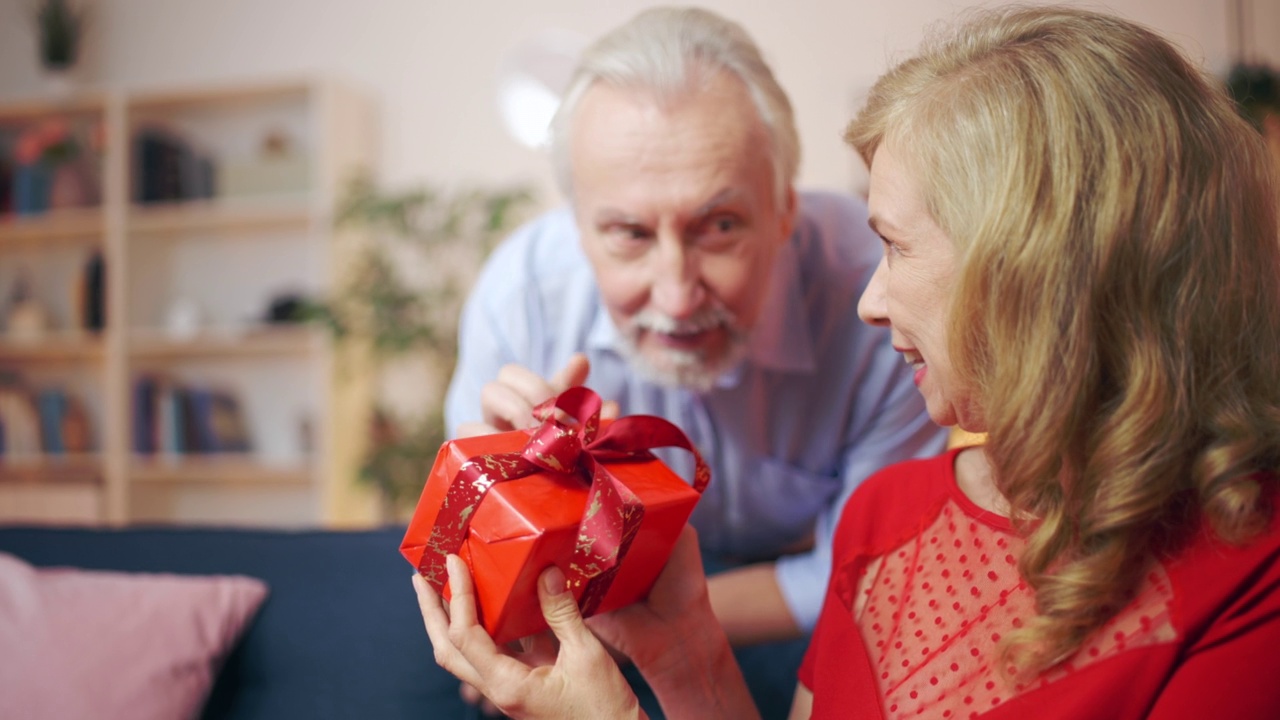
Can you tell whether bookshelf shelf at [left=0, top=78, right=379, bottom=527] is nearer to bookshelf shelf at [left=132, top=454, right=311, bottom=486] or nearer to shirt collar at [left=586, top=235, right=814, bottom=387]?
bookshelf shelf at [left=132, top=454, right=311, bottom=486]

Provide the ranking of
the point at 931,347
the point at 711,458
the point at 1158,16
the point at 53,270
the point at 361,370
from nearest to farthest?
the point at 931,347
the point at 711,458
the point at 1158,16
the point at 361,370
the point at 53,270

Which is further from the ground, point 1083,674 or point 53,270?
point 1083,674

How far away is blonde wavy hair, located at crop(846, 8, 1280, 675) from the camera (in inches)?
32.0

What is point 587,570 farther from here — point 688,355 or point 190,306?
point 190,306

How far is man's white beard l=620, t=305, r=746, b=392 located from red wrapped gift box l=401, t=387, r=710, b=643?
0.44m

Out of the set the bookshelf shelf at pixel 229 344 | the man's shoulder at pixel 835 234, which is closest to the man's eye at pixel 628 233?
the man's shoulder at pixel 835 234

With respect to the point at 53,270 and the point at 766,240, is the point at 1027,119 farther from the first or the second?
the point at 53,270

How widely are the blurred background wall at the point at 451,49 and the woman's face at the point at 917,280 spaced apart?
2.70m

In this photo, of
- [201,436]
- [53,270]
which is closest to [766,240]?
[201,436]

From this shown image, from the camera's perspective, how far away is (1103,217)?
81 centimetres

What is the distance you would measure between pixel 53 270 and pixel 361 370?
1.87 metres

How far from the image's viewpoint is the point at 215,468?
4273 millimetres

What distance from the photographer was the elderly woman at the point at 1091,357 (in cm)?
81

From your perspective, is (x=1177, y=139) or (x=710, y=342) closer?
(x=1177, y=139)
